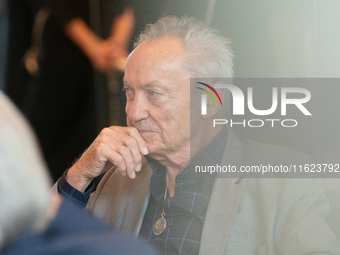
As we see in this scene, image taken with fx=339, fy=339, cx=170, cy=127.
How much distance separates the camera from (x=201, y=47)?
4.31 feet

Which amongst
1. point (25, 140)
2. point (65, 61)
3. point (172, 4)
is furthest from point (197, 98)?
point (25, 140)

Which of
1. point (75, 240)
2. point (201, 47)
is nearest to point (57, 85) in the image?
point (201, 47)

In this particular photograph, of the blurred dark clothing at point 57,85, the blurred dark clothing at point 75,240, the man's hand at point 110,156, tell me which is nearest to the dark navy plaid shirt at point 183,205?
the man's hand at point 110,156

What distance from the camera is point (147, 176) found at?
1417mm

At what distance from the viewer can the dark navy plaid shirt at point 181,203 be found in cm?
126

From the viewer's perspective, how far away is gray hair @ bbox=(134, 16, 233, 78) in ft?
4.25

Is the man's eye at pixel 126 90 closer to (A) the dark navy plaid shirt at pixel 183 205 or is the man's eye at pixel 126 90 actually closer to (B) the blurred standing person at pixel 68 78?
(B) the blurred standing person at pixel 68 78

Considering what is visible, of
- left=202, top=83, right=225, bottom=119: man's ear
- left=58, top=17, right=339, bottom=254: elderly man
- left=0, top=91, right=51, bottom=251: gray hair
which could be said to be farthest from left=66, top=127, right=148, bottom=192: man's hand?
left=0, top=91, right=51, bottom=251: gray hair

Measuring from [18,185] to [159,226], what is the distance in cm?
104

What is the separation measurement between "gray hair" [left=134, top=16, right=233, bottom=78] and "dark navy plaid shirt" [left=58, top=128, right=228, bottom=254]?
0.25 meters

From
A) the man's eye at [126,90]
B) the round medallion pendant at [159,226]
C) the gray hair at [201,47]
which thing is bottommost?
the round medallion pendant at [159,226]

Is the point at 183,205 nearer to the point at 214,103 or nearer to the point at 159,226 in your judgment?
the point at 159,226

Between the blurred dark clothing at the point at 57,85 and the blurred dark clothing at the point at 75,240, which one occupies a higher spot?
the blurred dark clothing at the point at 57,85

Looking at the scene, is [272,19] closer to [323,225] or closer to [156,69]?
[156,69]
